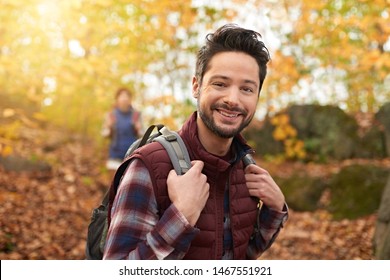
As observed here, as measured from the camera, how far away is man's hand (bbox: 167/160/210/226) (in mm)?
1635

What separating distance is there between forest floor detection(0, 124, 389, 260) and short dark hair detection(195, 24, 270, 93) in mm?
4118

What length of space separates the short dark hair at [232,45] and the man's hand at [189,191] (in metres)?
0.48

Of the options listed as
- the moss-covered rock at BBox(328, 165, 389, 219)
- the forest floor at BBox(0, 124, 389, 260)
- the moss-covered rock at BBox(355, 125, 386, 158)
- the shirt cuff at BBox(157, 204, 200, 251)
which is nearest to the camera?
the shirt cuff at BBox(157, 204, 200, 251)

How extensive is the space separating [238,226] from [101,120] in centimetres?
1002

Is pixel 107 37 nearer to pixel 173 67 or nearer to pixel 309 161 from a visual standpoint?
pixel 173 67

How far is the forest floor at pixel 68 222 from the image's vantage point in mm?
5566

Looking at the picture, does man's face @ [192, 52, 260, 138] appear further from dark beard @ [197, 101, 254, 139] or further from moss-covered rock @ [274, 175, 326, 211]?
moss-covered rock @ [274, 175, 326, 211]

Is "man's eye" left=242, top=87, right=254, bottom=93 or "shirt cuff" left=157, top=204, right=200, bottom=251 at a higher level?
"man's eye" left=242, top=87, right=254, bottom=93

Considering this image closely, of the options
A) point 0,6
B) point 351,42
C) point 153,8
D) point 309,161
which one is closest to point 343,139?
point 309,161

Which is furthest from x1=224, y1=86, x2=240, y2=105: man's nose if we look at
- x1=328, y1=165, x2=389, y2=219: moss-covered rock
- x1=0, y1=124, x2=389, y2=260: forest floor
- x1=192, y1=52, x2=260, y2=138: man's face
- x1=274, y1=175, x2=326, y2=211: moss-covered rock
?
x1=274, y1=175, x2=326, y2=211: moss-covered rock

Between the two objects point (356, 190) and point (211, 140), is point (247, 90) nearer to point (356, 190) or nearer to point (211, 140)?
point (211, 140)

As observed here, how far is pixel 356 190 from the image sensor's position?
7.59m

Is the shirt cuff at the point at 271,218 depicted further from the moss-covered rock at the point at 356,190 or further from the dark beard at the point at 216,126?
the moss-covered rock at the point at 356,190

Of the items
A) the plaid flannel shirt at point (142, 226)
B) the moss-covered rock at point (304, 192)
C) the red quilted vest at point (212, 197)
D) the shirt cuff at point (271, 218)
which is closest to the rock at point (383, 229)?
the moss-covered rock at point (304, 192)
